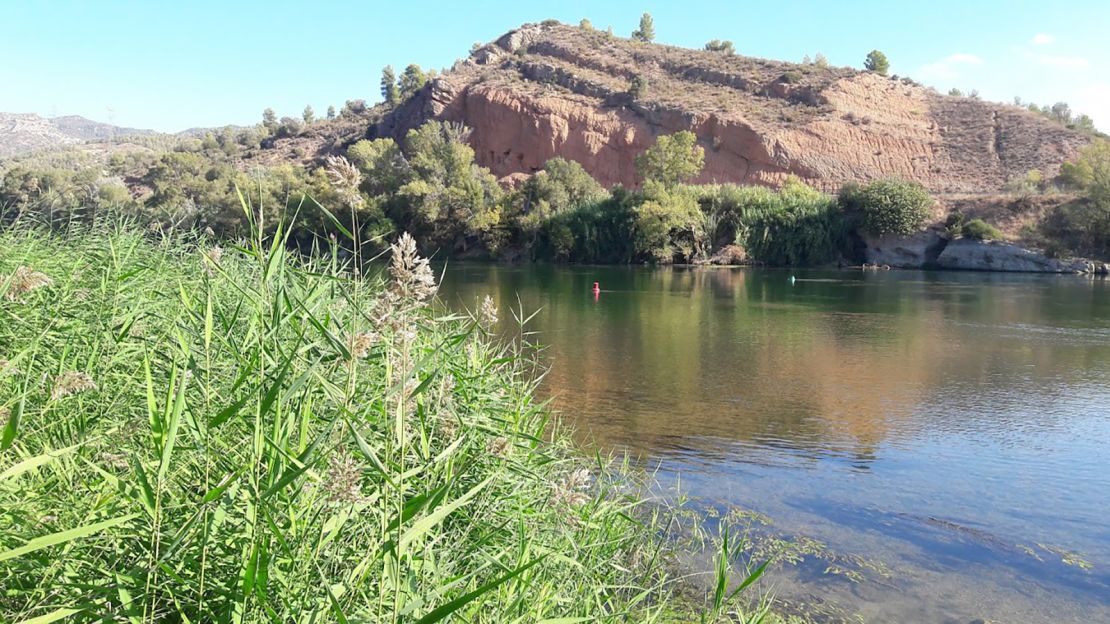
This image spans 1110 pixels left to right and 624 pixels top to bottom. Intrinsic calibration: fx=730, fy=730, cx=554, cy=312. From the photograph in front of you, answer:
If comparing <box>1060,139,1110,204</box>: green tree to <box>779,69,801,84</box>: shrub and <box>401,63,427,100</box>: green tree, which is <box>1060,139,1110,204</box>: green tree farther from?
<box>401,63,427,100</box>: green tree

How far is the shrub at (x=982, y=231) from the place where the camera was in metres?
43.9

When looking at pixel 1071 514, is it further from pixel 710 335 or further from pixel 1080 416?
pixel 710 335

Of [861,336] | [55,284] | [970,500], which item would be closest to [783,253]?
[861,336]

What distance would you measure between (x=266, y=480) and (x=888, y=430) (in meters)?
10.1

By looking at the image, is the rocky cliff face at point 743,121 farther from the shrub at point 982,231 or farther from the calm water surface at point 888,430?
the calm water surface at point 888,430

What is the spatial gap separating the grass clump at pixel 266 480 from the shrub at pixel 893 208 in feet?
151

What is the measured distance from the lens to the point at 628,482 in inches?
268

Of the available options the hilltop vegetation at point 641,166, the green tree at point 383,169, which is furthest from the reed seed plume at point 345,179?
the green tree at point 383,169

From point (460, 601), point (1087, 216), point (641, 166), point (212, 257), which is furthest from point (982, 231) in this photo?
point (460, 601)

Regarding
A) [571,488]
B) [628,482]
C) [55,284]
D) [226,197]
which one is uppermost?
[226,197]

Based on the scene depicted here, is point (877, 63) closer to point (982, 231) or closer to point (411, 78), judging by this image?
point (982, 231)

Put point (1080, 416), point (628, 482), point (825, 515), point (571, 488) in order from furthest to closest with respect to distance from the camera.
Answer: point (1080, 416) < point (825, 515) < point (628, 482) < point (571, 488)

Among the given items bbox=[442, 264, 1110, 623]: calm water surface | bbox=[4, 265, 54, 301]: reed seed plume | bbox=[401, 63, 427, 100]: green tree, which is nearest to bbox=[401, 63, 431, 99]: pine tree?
bbox=[401, 63, 427, 100]: green tree

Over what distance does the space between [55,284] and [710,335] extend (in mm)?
16106
